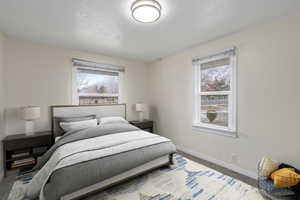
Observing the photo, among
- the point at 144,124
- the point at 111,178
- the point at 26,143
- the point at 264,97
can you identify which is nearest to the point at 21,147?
the point at 26,143

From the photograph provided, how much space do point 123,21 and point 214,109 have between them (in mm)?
2356

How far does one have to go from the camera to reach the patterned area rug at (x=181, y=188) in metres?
1.77

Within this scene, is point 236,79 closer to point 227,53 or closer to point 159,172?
point 227,53

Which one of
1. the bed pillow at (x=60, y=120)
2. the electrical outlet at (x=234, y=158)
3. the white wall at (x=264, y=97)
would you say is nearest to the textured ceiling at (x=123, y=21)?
the white wall at (x=264, y=97)

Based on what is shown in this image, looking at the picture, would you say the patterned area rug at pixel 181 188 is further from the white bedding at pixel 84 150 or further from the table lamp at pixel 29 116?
the table lamp at pixel 29 116

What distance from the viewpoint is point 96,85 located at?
3.54 metres

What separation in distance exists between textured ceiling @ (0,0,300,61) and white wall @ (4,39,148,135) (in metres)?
0.25

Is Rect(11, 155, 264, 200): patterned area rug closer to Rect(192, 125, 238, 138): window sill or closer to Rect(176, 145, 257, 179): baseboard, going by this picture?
Rect(176, 145, 257, 179): baseboard

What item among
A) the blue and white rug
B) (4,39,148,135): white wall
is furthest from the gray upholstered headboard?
the blue and white rug

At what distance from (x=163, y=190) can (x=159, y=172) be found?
44 cm

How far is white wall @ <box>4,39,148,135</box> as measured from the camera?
255cm

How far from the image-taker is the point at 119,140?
2184 millimetres

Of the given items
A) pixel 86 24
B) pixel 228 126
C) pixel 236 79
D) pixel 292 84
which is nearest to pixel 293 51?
pixel 292 84

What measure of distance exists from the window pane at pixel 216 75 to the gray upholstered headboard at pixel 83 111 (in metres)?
2.23
